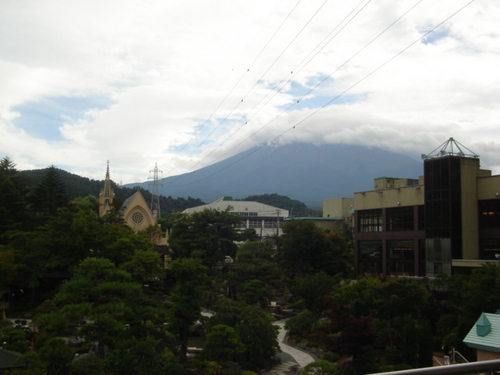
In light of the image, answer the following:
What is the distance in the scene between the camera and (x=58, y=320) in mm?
13070

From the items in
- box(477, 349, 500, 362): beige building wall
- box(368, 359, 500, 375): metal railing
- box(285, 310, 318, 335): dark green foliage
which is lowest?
box(285, 310, 318, 335): dark green foliage

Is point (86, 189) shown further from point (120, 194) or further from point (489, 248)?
point (489, 248)

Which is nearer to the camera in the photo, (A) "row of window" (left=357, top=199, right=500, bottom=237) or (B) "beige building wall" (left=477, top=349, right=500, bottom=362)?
(B) "beige building wall" (left=477, top=349, right=500, bottom=362)

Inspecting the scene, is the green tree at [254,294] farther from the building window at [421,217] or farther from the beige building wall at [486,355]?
the beige building wall at [486,355]

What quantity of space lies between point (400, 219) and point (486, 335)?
1443 cm

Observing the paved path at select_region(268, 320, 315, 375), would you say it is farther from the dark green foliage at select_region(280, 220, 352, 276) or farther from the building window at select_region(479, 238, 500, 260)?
the building window at select_region(479, 238, 500, 260)

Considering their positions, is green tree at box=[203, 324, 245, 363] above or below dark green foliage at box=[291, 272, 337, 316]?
below

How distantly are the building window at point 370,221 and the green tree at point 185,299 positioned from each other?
15700 mm

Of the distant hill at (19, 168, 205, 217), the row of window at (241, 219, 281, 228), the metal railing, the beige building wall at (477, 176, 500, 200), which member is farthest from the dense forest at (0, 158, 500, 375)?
the distant hill at (19, 168, 205, 217)

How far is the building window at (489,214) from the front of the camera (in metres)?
22.7

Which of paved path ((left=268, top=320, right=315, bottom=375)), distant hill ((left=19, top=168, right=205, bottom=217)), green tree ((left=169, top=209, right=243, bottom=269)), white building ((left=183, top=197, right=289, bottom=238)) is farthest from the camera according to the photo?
distant hill ((left=19, top=168, right=205, bottom=217))

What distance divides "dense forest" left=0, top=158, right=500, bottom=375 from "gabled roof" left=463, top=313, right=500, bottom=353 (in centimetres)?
167

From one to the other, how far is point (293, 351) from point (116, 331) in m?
9.78

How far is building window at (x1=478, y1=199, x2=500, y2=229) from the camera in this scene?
Result: 2270 cm
